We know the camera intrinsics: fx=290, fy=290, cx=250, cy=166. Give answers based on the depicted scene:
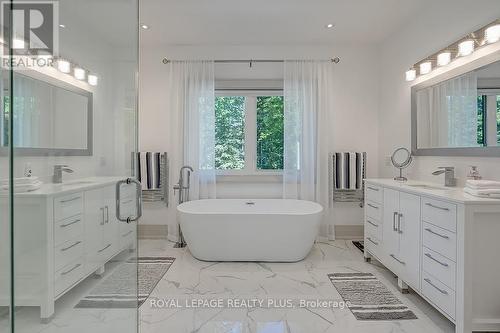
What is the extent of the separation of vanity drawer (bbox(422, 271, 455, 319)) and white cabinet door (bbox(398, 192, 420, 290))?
0.32 ft

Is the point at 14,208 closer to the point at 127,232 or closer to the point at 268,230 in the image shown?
the point at 127,232

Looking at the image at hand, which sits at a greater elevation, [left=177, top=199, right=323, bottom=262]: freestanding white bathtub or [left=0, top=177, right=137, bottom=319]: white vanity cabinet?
[left=0, top=177, right=137, bottom=319]: white vanity cabinet

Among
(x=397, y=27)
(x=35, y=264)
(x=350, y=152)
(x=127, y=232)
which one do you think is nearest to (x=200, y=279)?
(x=127, y=232)

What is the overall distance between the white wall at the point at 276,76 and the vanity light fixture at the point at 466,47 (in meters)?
1.56

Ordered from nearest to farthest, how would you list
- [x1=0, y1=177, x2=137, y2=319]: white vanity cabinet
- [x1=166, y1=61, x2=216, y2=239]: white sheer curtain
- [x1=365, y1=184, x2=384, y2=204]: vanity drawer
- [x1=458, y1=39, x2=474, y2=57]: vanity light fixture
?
[x1=0, y1=177, x2=137, y2=319]: white vanity cabinet → [x1=458, y1=39, x2=474, y2=57]: vanity light fixture → [x1=365, y1=184, x2=384, y2=204]: vanity drawer → [x1=166, y1=61, x2=216, y2=239]: white sheer curtain

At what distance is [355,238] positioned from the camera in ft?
12.8

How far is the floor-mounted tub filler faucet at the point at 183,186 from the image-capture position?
3.62 meters

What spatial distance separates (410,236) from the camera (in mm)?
2293

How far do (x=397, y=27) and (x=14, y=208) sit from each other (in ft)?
12.7

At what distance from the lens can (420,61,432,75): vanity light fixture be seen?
2842 mm

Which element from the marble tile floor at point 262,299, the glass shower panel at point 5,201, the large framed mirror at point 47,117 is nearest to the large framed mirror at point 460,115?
the marble tile floor at point 262,299

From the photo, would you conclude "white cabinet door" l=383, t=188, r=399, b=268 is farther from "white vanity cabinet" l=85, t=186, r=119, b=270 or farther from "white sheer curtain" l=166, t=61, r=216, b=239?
"white vanity cabinet" l=85, t=186, r=119, b=270

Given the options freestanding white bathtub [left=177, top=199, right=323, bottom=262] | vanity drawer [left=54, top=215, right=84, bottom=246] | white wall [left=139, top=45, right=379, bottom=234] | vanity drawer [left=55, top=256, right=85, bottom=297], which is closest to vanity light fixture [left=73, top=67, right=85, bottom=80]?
vanity drawer [left=54, top=215, right=84, bottom=246]

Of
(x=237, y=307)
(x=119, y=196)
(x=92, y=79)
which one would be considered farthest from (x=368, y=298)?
(x=92, y=79)
